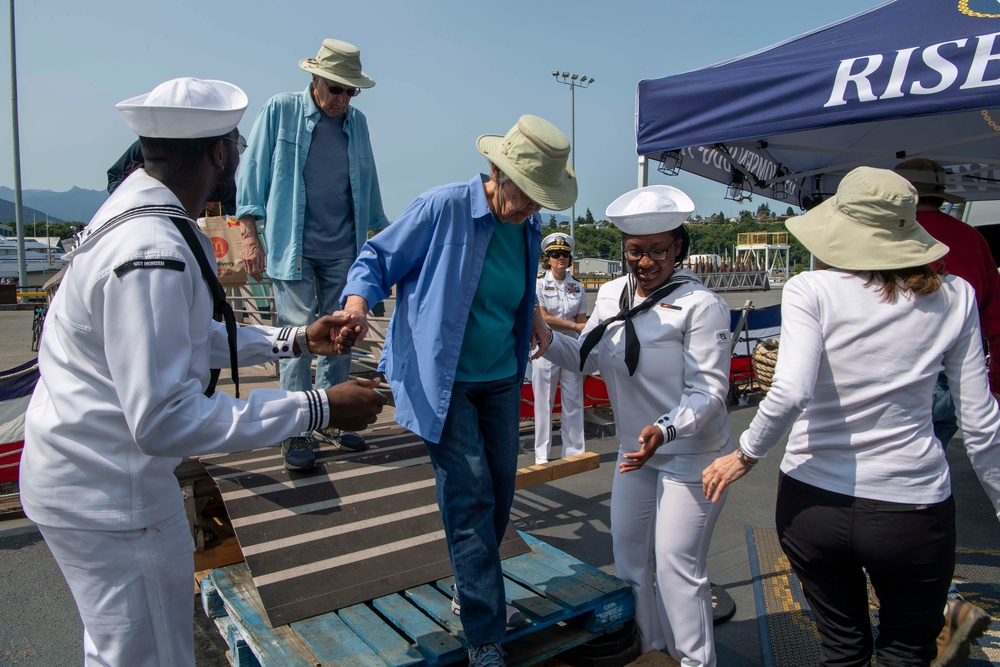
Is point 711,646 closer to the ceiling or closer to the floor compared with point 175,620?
closer to the floor

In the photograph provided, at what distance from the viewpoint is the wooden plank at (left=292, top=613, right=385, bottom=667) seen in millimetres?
2531

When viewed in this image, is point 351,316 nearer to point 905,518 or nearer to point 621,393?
point 621,393

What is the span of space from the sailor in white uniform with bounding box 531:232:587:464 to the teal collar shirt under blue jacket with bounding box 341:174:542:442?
3652 mm

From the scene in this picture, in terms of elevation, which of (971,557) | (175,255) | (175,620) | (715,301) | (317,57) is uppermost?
(317,57)

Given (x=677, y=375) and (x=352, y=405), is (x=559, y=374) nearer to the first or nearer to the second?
(x=677, y=375)

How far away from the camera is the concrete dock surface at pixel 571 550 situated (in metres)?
3.51

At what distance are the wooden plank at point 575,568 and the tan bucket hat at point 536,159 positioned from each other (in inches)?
68.1

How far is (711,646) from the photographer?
2.79 m

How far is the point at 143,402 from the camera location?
158 cm

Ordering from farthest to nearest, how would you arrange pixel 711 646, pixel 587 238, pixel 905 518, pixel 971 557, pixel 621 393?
pixel 587 238
pixel 971 557
pixel 621 393
pixel 711 646
pixel 905 518

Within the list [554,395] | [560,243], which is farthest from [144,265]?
[560,243]

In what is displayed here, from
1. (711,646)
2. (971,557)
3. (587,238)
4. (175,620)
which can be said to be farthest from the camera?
(587,238)

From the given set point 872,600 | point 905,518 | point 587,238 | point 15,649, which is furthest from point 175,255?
point 587,238

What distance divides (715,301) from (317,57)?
265 centimetres
